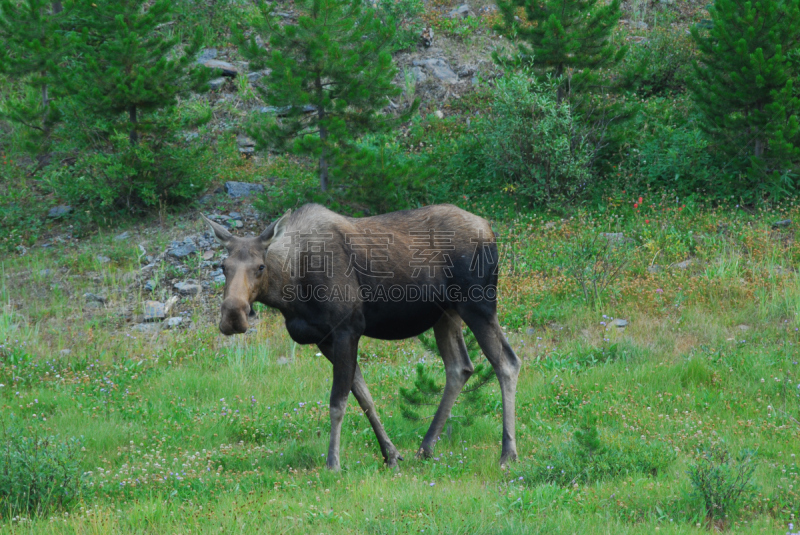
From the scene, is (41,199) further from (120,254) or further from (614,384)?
(614,384)

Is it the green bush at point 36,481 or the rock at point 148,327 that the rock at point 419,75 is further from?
the green bush at point 36,481

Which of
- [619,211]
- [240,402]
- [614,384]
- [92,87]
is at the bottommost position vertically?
[240,402]

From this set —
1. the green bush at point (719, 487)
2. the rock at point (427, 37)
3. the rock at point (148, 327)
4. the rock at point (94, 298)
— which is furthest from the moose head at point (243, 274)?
the rock at point (427, 37)

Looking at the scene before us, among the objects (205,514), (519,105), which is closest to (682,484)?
(205,514)

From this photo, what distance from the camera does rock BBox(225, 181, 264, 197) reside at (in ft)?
Result: 51.8

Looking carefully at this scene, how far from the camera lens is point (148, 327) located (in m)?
11.8

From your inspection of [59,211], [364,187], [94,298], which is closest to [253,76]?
[59,211]

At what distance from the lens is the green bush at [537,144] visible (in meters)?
14.2

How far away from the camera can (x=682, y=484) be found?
5852mm

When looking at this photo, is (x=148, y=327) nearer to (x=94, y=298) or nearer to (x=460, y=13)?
(x=94, y=298)

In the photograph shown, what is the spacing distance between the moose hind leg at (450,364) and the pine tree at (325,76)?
612cm

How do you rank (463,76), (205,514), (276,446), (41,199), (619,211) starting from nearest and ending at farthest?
(205,514) < (276,446) < (619,211) < (41,199) < (463,76)

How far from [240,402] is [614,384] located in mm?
4580

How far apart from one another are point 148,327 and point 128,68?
5.90 m
